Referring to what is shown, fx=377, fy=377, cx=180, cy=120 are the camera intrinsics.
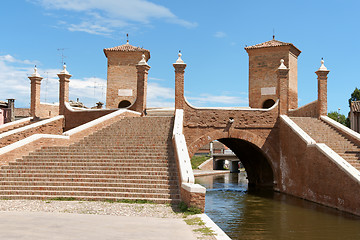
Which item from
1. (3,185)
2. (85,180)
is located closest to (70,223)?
(85,180)

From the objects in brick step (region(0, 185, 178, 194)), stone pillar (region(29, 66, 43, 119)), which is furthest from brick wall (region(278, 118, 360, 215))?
stone pillar (region(29, 66, 43, 119))

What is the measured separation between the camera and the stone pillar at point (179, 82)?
1845 centimetres

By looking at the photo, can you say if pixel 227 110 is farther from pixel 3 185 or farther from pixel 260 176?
pixel 3 185

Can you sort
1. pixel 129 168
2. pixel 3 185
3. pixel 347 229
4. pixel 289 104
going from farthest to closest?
pixel 289 104 < pixel 129 168 < pixel 3 185 < pixel 347 229

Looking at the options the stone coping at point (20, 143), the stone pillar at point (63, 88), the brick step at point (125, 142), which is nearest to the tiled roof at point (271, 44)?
the stone pillar at point (63, 88)

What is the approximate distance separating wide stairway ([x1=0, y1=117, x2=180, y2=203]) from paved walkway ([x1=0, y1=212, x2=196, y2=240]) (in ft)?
7.55

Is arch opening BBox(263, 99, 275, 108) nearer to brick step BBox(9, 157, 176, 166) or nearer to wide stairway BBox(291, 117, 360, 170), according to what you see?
wide stairway BBox(291, 117, 360, 170)

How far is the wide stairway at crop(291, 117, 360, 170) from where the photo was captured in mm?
15078

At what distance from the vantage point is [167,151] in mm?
13305

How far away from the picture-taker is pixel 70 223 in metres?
7.18

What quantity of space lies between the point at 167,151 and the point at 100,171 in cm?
259

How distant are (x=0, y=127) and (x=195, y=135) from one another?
10230mm

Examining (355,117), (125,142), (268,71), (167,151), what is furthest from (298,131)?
(355,117)

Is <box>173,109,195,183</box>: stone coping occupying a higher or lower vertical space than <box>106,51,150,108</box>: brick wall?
lower
